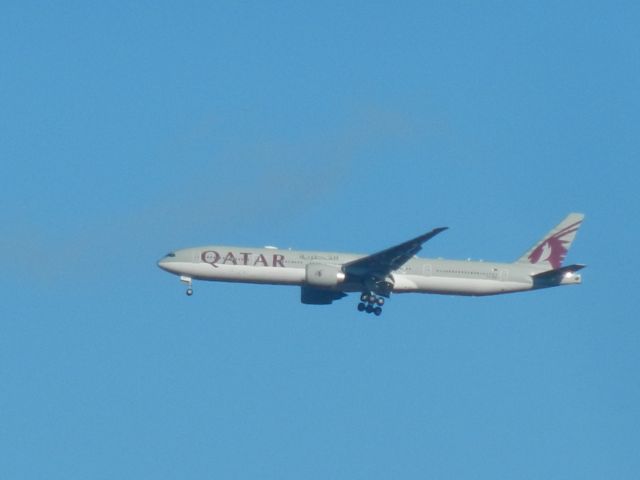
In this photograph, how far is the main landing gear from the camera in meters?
89.8

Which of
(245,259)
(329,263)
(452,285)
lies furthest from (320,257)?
(452,285)

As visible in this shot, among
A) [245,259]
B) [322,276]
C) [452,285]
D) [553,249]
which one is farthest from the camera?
[553,249]

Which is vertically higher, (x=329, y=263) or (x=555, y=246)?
(x=555, y=246)

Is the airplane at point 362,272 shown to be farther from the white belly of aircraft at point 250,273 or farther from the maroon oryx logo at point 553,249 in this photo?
the maroon oryx logo at point 553,249

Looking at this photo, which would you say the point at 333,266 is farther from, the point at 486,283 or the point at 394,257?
the point at 486,283

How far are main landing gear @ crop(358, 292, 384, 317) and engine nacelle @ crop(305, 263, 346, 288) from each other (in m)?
2.19

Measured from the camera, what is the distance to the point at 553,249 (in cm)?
9619

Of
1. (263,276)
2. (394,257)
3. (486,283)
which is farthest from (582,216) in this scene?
(263,276)

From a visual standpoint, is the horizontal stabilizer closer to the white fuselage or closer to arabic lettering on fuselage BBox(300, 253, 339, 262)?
the white fuselage

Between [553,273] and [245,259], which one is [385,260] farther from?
[553,273]

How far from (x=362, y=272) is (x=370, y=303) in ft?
6.92

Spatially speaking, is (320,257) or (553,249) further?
(553,249)

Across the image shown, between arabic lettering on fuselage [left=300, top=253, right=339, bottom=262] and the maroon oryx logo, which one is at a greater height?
the maroon oryx logo

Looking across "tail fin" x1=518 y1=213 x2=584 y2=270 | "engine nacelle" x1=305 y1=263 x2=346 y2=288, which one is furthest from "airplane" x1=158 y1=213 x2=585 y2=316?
"tail fin" x1=518 y1=213 x2=584 y2=270
